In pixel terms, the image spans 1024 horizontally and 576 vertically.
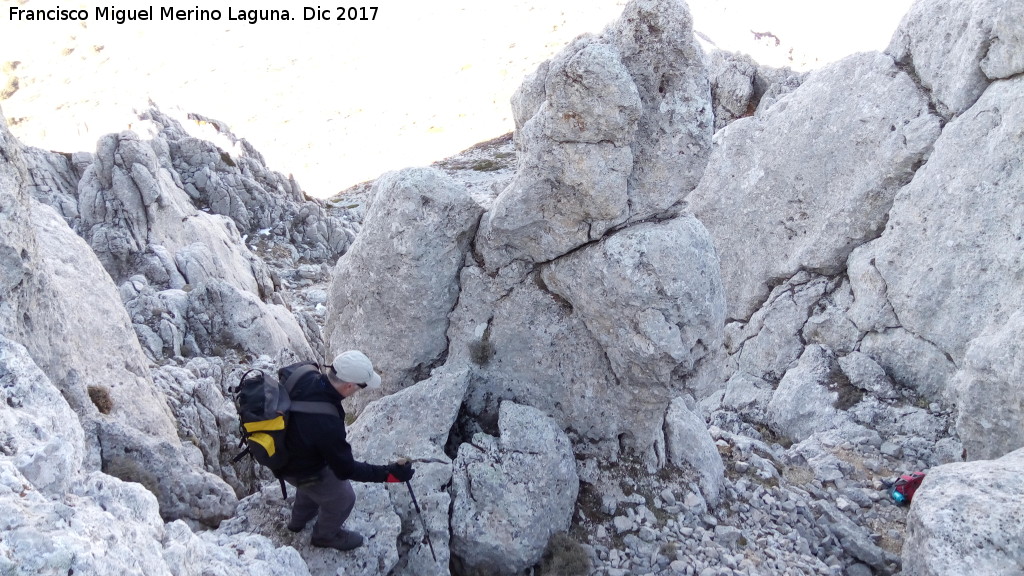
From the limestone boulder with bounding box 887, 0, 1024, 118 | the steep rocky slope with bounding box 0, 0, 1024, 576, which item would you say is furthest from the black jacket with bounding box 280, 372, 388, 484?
the limestone boulder with bounding box 887, 0, 1024, 118

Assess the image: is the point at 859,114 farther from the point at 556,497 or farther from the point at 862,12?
the point at 862,12

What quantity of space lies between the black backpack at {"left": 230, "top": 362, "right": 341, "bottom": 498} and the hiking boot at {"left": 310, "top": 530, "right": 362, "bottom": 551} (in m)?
1.32

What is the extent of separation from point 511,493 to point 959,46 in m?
17.5

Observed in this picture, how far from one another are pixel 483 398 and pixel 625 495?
3.15 metres

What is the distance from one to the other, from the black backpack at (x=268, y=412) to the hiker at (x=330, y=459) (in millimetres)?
82

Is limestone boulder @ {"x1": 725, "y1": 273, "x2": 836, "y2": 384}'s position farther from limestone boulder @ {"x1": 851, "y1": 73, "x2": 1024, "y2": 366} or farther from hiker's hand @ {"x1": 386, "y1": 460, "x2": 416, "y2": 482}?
hiker's hand @ {"x1": 386, "y1": 460, "x2": 416, "y2": 482}

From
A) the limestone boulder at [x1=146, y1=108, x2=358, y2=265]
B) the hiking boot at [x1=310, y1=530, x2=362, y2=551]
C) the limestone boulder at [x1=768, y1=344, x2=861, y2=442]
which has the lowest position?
the limestone boulder at [x1=146, y1=108, x2=358, y2=265]

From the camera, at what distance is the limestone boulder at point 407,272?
11.8 m

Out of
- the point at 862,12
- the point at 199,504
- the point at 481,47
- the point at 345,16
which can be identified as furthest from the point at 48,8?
the point at 199,504

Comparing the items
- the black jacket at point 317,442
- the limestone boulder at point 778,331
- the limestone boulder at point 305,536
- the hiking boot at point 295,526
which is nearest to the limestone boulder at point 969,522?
the limestone boulder at point 305,536

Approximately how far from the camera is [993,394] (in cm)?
1249

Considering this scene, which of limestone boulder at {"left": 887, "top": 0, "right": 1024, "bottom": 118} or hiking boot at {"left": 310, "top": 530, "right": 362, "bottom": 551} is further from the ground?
limestone boulder at {"left": 887, "top": 0, "right": 1024, "bottom": 118}

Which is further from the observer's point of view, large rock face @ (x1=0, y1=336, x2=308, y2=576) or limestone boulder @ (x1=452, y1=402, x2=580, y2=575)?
limestone boulder @ (x1=452, y1=402, x2=580, y2=575)

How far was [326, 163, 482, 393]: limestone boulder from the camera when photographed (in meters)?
11.8
